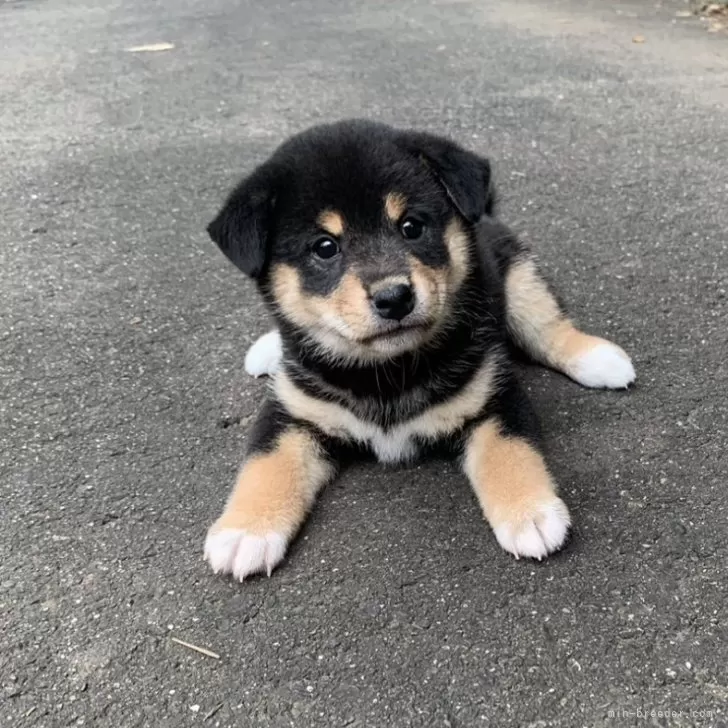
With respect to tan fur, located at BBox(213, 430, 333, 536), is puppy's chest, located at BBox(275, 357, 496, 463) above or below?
above

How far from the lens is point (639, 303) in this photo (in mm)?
3846

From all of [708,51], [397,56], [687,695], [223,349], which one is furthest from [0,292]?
[708,51]

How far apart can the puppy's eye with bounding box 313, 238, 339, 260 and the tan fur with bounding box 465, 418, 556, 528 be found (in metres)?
0.82

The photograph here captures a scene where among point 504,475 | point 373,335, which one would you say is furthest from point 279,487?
point 504,475

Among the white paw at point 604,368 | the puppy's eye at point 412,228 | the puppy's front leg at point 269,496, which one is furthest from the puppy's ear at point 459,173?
the puppy's front leg at point 269,496

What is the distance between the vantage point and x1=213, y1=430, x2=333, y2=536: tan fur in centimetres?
263

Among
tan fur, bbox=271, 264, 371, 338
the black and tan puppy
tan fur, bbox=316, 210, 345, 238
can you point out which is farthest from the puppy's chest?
tan fur, bbox=316, 210, 345, 238

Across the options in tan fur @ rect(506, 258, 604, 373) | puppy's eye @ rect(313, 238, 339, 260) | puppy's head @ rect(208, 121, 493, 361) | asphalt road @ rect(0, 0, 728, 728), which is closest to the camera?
asphalt road @ rect(0, 0, 728, 728)

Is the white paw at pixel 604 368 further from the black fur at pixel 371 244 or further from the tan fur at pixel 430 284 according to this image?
the tan fur at pixel 430 284

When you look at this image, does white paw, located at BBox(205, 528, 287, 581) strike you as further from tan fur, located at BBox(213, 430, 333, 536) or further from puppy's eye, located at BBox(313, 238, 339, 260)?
puppy's eye, located at BBox(313, 238, 339, 260)

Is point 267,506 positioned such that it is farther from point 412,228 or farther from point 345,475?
point 412,228

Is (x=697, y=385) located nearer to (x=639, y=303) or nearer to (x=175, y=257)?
(x=639, y=303)

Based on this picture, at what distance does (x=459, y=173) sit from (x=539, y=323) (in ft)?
3.08

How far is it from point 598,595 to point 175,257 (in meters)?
3.06
